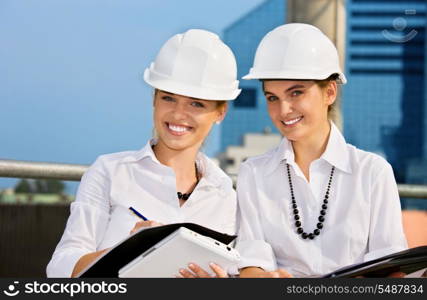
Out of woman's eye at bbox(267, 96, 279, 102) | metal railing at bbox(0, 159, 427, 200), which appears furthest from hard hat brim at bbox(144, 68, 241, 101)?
metal railing at bbox(0, 159, 427, 200)

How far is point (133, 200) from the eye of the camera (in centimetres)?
221

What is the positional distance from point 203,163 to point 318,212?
0.41 m

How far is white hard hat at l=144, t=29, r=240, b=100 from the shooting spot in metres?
2.14

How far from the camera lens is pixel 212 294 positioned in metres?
1.49

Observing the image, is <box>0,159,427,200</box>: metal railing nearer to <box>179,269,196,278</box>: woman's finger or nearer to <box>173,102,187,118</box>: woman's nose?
<box>173,102,187,118</box>: woman's nose

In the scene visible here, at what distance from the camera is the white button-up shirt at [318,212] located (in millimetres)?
2189

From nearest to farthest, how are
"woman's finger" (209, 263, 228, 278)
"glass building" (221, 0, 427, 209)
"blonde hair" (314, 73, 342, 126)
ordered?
"woman's finger" (209, 263, 228, 278)
"blonde hair" (314, 73, 342, 126)
"glass building" (221, 0, 427, 209)

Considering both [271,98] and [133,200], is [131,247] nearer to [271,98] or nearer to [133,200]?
[133,200]

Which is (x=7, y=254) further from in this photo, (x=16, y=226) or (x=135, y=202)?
(x=135, y=202)

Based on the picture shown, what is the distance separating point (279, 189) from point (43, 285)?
94 centimetres

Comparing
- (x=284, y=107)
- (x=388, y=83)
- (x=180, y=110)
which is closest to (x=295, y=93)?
(x=284, y=107)

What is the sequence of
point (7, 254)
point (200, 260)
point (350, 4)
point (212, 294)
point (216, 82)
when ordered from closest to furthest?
1. point (212, 294)
2. point (200, 260)
3. point (216, 82)
4. point (7, 254)
5. point (350, 4)

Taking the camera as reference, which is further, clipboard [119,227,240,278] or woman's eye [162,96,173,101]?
woman's eye [162,96,173,101]

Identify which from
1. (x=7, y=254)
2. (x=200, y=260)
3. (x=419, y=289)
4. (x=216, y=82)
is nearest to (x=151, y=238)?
(x=200, y=260)
